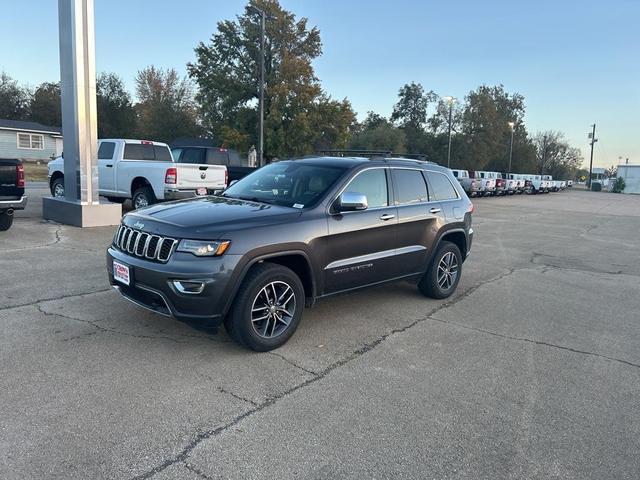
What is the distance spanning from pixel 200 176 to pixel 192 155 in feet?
11.2

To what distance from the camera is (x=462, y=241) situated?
6.86 metres

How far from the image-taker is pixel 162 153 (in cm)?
1381

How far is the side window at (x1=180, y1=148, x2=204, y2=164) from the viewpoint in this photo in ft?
50.5

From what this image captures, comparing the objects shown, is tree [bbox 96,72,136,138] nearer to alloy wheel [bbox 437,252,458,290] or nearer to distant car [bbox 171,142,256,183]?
distant car [bbox 171,142,256,183]

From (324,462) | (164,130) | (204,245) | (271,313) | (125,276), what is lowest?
(324,462)

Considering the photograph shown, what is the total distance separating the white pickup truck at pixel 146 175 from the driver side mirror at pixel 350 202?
788 centimetres

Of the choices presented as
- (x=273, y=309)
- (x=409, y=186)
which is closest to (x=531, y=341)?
(x=409, y=186)

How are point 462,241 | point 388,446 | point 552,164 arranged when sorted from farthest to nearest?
point 552,164
point 462,241
point 388,446

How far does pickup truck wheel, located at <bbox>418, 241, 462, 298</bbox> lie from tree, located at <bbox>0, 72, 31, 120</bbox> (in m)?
62.6

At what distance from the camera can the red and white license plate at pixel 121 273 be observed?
432 centimetres

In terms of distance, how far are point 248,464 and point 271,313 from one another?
5.51ft

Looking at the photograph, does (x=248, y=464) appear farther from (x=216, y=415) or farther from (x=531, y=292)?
(x=531, y=292)

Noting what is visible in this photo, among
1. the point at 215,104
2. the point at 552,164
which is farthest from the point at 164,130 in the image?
the point at 552,164

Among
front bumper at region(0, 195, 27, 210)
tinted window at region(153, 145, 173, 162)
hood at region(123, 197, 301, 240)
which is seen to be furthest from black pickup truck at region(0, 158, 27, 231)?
hood at region(123, 197, 301, 240)
